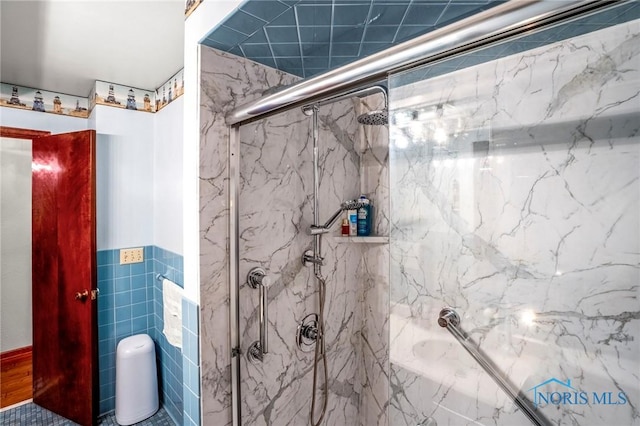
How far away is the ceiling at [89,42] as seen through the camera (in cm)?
142

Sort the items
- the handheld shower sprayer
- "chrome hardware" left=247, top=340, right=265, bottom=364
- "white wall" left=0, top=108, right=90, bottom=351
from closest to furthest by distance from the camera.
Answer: "chrome hardware" left=247, top=340, right=265, bottom=364 < the handheld shower sprayer < "white wall" left=0, top=108, right=90, bottom=351

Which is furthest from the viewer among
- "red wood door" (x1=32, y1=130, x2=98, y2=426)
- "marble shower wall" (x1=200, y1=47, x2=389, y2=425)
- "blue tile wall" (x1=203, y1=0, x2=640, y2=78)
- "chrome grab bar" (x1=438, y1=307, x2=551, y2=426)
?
"red wood door" (x1=32, y1=130, x2=98, y2=426)

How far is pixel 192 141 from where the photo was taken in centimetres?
124

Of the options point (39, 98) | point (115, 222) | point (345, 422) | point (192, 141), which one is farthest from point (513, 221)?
point (39, 98)

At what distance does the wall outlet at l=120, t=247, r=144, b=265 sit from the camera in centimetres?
233

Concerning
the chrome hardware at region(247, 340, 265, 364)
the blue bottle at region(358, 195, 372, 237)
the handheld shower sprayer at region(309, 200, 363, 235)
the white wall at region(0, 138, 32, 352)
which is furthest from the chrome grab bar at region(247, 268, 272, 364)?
the white wall at region(0, 138, 32, 352)

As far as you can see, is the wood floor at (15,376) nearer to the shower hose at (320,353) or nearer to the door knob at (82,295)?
the door knob at (82,295)

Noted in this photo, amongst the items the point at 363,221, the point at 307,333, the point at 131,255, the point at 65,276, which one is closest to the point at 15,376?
the point at 65,276

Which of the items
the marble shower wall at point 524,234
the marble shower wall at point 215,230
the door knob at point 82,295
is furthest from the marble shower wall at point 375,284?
the door knob at point 82,295

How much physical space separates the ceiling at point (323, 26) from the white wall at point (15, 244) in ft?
8.52

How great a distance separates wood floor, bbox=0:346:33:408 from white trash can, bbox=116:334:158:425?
0.96 metres

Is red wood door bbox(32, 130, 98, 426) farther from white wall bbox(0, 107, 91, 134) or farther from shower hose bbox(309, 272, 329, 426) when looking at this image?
shower hose bbox(309, 272, 329, 426)

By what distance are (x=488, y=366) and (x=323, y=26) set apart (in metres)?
1.50

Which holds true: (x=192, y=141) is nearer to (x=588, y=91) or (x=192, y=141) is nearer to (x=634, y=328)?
(x=588, y=91)
